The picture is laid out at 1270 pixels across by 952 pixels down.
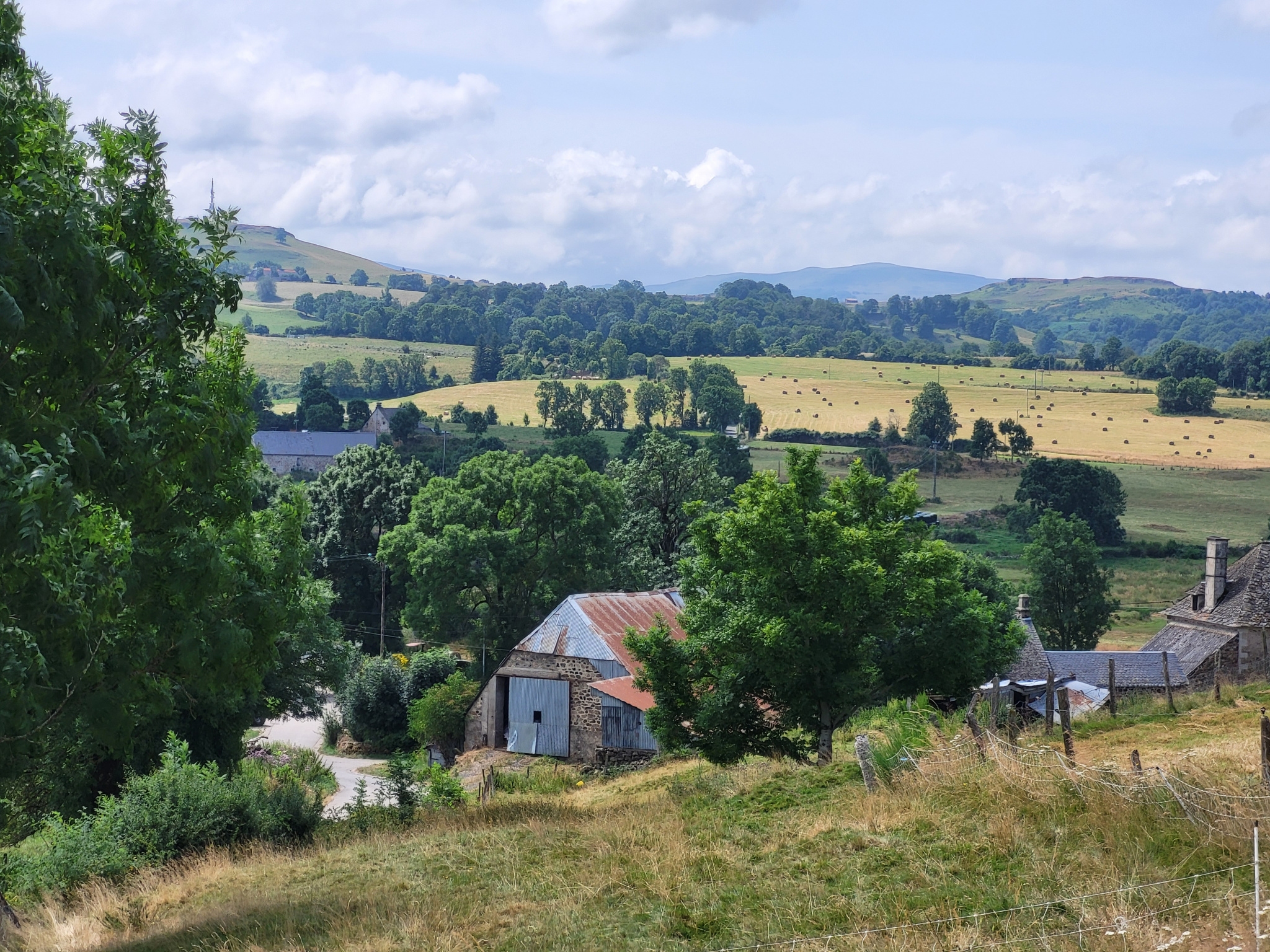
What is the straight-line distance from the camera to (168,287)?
39.0 feet

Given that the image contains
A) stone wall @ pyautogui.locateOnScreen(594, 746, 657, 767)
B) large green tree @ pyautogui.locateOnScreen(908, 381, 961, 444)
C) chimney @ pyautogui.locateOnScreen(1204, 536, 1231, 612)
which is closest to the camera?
stone wall @ pyautogui.locateOnScreen(594, 746, 657, 767)

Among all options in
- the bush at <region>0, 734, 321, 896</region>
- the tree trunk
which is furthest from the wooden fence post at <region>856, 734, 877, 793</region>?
the bush at <region>0, 734, 321, 896</region>

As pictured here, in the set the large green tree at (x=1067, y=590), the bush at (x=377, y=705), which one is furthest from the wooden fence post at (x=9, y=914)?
the large green tree at (x=1067, y=590)

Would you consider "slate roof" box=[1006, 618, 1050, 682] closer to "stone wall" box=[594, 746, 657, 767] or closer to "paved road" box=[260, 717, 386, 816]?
"stone wall" box=[594, 746, 657, 767]

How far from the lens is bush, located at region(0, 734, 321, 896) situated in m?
15.6

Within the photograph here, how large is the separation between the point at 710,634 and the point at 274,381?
176 metres

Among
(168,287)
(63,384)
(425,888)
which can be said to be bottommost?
(425,888)

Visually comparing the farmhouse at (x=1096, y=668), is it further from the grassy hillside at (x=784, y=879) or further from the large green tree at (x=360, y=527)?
the large green tree at (x=360, y=527)

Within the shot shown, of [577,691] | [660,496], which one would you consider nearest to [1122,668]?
[577,691]

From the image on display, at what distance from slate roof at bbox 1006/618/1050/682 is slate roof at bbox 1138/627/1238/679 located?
264 centimetres

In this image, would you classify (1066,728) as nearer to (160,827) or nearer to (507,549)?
(160,827)

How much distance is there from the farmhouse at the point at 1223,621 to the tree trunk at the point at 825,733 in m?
26.3

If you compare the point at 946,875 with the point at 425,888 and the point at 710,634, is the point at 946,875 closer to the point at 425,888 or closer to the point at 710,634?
the point at 425,888

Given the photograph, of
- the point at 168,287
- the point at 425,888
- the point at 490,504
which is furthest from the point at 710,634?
the point at 490,504
